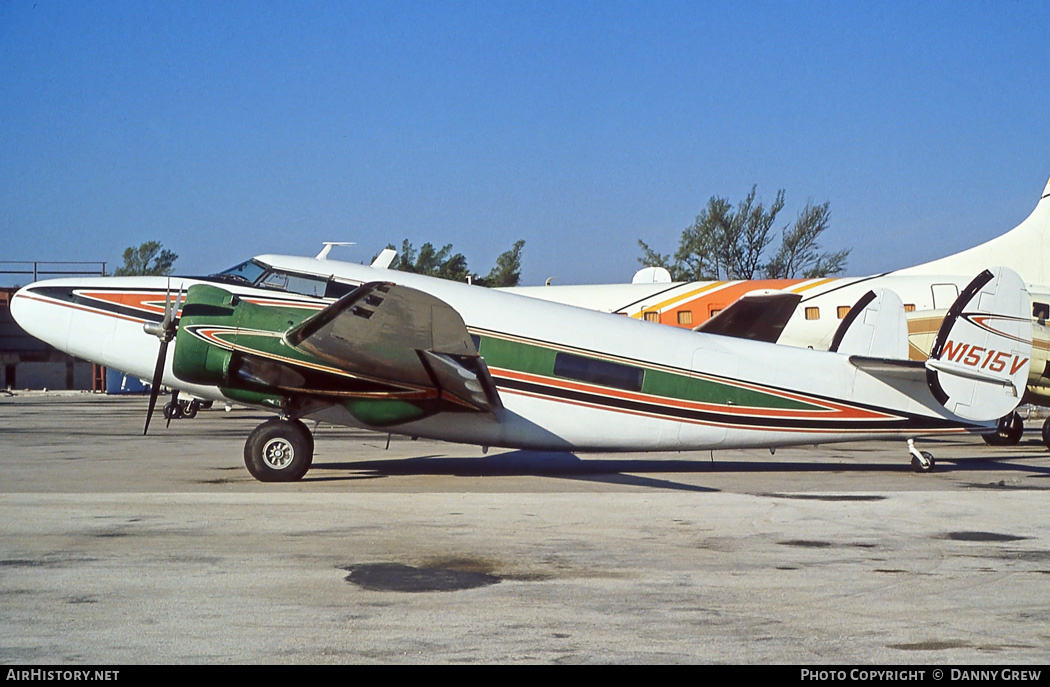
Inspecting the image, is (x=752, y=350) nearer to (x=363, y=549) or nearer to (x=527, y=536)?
(x=527, y=536)

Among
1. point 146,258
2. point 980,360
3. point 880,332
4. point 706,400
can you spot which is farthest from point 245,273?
point 146,258

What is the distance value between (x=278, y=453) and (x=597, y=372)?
459 centimetres

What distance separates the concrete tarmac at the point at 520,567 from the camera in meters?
5.70

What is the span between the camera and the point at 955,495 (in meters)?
12.9

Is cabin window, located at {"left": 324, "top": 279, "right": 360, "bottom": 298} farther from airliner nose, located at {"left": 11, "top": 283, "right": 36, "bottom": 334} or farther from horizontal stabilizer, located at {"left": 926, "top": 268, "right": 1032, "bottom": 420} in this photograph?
horizontal stabilizer, located at {"left": 926, "top": 268, "right": 1032, "bottom": 420}

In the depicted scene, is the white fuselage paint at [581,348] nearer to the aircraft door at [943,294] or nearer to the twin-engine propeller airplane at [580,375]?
the twin-engine propeller airplane at [580,375]

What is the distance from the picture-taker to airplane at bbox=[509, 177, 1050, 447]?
69.5ft

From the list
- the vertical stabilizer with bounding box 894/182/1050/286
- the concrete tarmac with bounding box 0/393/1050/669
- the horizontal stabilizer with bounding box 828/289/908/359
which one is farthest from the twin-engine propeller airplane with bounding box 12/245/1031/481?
the vertical stabilizer with bounding box 894/182/1050/286

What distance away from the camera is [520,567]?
802cm

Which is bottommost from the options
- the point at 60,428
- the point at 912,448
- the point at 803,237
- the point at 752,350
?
the point at 60,428

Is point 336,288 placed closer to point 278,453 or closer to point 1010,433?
point 278,453

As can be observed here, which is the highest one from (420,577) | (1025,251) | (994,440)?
(1025,251)

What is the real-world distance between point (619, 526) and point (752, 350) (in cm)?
558
